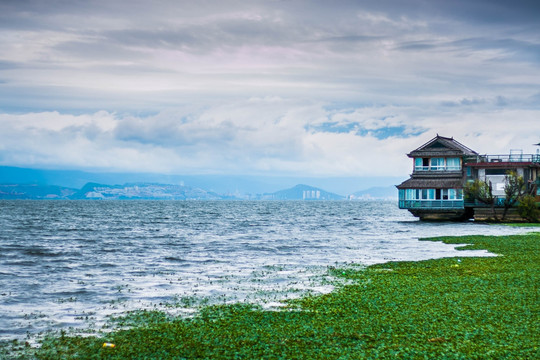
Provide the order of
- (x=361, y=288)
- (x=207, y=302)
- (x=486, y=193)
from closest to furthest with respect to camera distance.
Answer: (x=207, y=302), (x=361, y=288), (x=486, y=193)

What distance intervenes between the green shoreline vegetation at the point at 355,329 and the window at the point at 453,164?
2496 inches

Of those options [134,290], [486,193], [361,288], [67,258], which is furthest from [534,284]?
[486,193]

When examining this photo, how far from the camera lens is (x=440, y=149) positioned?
288ft

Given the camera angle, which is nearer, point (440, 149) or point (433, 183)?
point (433, 183)

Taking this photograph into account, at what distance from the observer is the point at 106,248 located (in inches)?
2103

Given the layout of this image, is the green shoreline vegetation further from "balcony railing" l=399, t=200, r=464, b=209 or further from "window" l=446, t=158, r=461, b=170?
"window" l=446, t=158, r=461, b=170

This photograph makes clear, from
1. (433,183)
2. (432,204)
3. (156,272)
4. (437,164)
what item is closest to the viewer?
(156,272)

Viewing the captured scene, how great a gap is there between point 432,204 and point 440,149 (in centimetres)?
902

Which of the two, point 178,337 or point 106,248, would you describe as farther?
point 106,248

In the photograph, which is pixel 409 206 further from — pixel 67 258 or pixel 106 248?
pixel 67 258

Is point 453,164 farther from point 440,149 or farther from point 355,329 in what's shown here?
point 355,329

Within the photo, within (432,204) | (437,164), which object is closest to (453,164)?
(437,164)

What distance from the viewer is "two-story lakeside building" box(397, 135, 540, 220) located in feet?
272

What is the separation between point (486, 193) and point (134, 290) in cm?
6449
